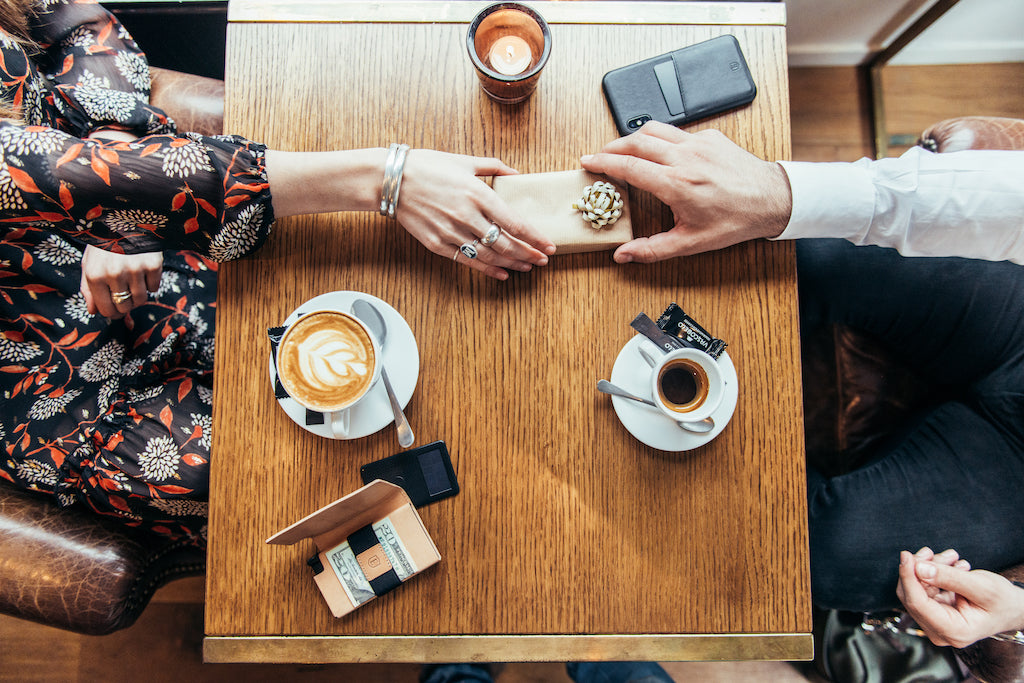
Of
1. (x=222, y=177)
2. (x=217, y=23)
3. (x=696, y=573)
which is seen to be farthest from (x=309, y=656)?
(x=217, y=23)

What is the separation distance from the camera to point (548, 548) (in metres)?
0.84

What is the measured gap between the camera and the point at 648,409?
0.83 meters

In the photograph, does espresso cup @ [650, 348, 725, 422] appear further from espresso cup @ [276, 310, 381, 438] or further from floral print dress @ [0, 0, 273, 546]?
floral print dress @ [0, 0, 273, 546]

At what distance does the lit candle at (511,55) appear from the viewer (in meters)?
0.85

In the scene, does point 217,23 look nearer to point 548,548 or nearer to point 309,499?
point 309,499

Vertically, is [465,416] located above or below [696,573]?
above

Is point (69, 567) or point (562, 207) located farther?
point (69, 567)

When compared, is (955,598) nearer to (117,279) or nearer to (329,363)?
(329,363)

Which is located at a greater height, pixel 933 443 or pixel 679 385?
pixel 679 385

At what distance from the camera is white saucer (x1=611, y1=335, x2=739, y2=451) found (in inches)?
32.3

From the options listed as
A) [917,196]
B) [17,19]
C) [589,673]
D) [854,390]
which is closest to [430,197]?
[917,196]

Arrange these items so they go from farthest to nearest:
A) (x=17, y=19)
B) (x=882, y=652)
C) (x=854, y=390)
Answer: (x=882, y=652) < (x=854, y=390) < (x=17, y=19)

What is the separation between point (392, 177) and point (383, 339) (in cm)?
25

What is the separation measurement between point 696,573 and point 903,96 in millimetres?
1889
